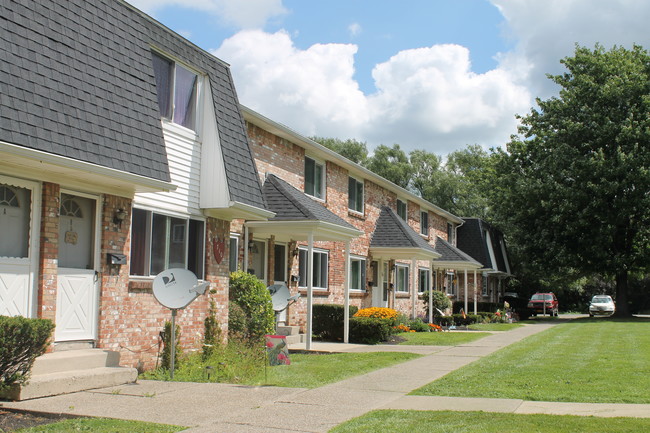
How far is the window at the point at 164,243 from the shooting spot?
11273mm

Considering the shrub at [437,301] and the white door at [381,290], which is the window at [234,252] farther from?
the shrub at [437,301]

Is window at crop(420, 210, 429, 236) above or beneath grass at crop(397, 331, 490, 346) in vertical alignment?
above

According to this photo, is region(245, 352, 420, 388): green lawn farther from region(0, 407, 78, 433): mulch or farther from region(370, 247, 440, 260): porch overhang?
region(370, 247, 440, 260): porch overhang

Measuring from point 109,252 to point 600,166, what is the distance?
28.7m

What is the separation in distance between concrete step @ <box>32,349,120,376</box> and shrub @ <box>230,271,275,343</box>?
398cm

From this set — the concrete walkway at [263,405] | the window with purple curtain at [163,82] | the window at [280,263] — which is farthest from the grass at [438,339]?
the window with purple curtain at [163,82]

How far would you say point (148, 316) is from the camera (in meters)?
11.1

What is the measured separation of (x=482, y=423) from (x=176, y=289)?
5.27 metres

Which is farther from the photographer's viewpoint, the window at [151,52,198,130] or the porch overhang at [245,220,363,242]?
the porch overhang at [245,220,363,242]

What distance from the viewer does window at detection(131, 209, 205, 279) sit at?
11.3m

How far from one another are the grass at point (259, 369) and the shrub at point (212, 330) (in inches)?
8.5

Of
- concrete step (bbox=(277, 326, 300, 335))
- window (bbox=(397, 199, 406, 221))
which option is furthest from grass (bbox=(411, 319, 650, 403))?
window (bbox=(397, 199, 406, 221))

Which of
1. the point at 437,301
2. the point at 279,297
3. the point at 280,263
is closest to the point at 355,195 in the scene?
the point at 280,263

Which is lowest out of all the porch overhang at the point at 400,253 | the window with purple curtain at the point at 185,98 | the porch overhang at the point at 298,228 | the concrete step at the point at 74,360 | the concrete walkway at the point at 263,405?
the concrete walkway at the point at 263,405
